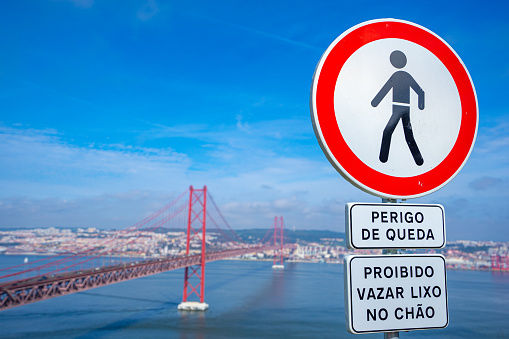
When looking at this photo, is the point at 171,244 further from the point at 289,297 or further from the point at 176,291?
the point at 289,297

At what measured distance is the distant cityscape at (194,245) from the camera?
58.8m

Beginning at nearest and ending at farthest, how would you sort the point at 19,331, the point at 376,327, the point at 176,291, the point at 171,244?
the point at 376,327 < the point at 19,331 < the point at 176,291 < the point at 171,244

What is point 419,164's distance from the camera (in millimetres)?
878

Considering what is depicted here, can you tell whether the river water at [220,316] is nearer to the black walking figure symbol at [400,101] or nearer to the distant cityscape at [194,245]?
the black walking figure symbol at [400,101]

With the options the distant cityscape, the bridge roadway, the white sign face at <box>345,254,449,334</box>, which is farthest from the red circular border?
the distant cityscape

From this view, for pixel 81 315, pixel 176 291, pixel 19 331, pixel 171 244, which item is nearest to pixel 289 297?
pixel 176 291

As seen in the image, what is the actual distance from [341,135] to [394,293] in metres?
0.35

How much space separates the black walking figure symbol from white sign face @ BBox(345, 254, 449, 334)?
22cm

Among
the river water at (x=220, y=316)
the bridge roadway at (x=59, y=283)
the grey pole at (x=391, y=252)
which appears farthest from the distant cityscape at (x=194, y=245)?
the grey pole at (x=391, y=252)

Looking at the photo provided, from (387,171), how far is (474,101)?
1.07 ft

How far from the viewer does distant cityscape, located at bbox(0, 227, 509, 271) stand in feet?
193

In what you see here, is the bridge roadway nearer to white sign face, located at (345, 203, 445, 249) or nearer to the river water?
the river water

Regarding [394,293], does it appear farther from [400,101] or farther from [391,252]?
[400,101]

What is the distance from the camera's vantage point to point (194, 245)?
69.0 metres
